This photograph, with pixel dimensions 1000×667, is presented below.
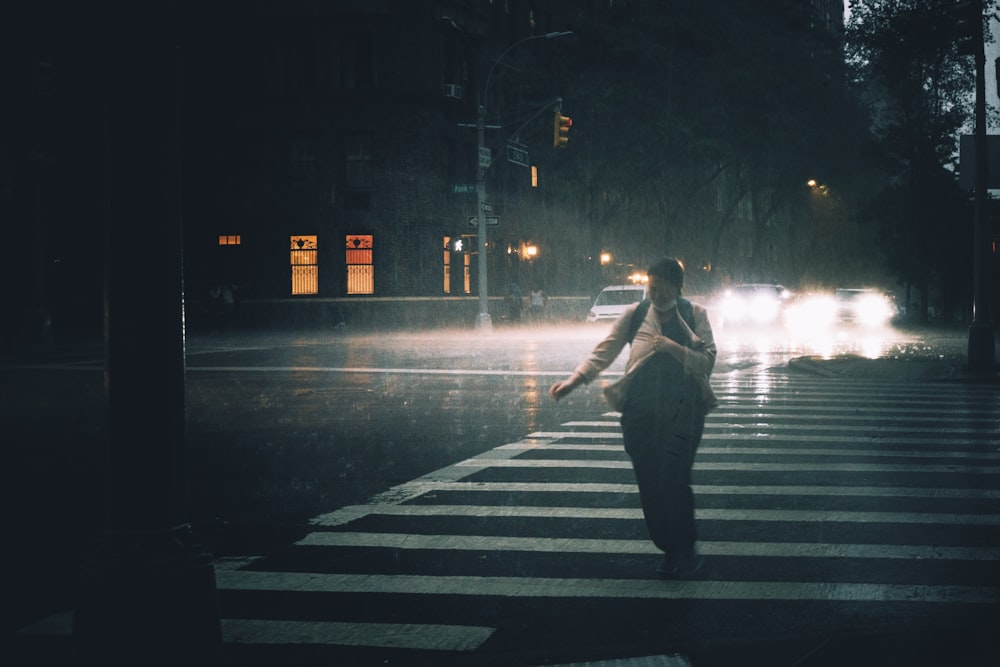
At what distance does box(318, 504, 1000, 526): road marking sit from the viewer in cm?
840

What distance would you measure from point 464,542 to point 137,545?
3502 millimetres

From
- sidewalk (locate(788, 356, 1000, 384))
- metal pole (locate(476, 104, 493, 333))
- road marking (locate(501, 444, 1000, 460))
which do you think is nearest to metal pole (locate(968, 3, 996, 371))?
sidewalk (locate(788, 356, 1000, 384))

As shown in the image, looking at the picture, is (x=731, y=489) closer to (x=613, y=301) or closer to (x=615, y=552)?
(x=615, y=552)

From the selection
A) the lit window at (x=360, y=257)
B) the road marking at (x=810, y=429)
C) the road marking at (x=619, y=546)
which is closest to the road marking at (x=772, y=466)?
the road marking at (x=810, y=429)

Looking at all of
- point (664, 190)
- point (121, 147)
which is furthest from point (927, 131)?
point (121, 147)

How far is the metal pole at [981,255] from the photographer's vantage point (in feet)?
68.7

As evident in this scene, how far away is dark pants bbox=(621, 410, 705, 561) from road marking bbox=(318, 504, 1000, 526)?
1.67 m

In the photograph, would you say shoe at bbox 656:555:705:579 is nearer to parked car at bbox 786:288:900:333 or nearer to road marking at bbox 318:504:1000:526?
road marking at bbox 318:504:1000:526

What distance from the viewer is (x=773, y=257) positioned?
4198 inches

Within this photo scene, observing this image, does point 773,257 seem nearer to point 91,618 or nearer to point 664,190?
point 664,190

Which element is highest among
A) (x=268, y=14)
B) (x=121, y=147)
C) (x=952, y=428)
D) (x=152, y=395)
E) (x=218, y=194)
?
(x=268, y=14)

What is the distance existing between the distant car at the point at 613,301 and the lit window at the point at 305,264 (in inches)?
452

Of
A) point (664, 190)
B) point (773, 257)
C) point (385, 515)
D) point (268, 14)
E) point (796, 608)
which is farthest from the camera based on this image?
point (773, 257)

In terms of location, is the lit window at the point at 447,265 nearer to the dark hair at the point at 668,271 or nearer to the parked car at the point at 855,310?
the parked car at the point at 855,310
